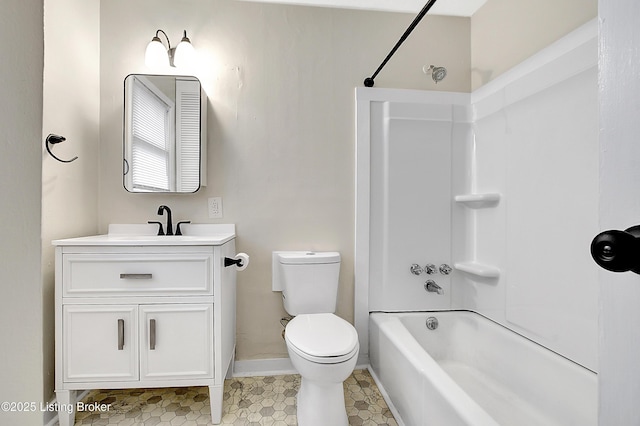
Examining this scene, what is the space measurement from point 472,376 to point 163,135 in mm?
2301

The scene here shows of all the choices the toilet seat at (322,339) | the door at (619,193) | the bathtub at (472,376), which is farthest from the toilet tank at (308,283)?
the door at (619,193)

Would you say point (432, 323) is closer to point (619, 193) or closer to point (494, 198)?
point (494, 198)

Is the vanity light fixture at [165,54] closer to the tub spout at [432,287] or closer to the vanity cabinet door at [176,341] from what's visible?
the vanity cabinet door at [176,341]

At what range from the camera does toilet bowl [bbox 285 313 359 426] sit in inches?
53.0

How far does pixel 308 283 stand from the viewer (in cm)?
188

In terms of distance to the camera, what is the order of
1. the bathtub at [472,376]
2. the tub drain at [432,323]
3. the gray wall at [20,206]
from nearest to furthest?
the gray wall at [20,206]
the bathtub at [472,376]
the tub drain at [432,323]

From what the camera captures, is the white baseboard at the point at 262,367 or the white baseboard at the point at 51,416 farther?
the white baseboard at the point at 262,367

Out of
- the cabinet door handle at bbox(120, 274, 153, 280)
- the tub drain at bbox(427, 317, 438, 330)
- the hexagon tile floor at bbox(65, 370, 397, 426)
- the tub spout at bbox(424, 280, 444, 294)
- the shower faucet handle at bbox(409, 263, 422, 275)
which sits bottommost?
the hexagon tile floor at bbox(65, 370, 397, 426)

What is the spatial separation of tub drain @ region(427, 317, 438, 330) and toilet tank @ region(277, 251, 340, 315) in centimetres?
64

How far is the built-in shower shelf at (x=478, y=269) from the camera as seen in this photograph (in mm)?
1857

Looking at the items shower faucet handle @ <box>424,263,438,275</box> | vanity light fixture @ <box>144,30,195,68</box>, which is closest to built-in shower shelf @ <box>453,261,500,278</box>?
shower faucet handle @ <box>424,263,438,275</box>

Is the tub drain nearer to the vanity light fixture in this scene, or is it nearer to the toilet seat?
the toilet seat

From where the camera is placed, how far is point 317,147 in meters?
2.07

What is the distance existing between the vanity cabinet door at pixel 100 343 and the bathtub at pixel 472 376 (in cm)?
129
